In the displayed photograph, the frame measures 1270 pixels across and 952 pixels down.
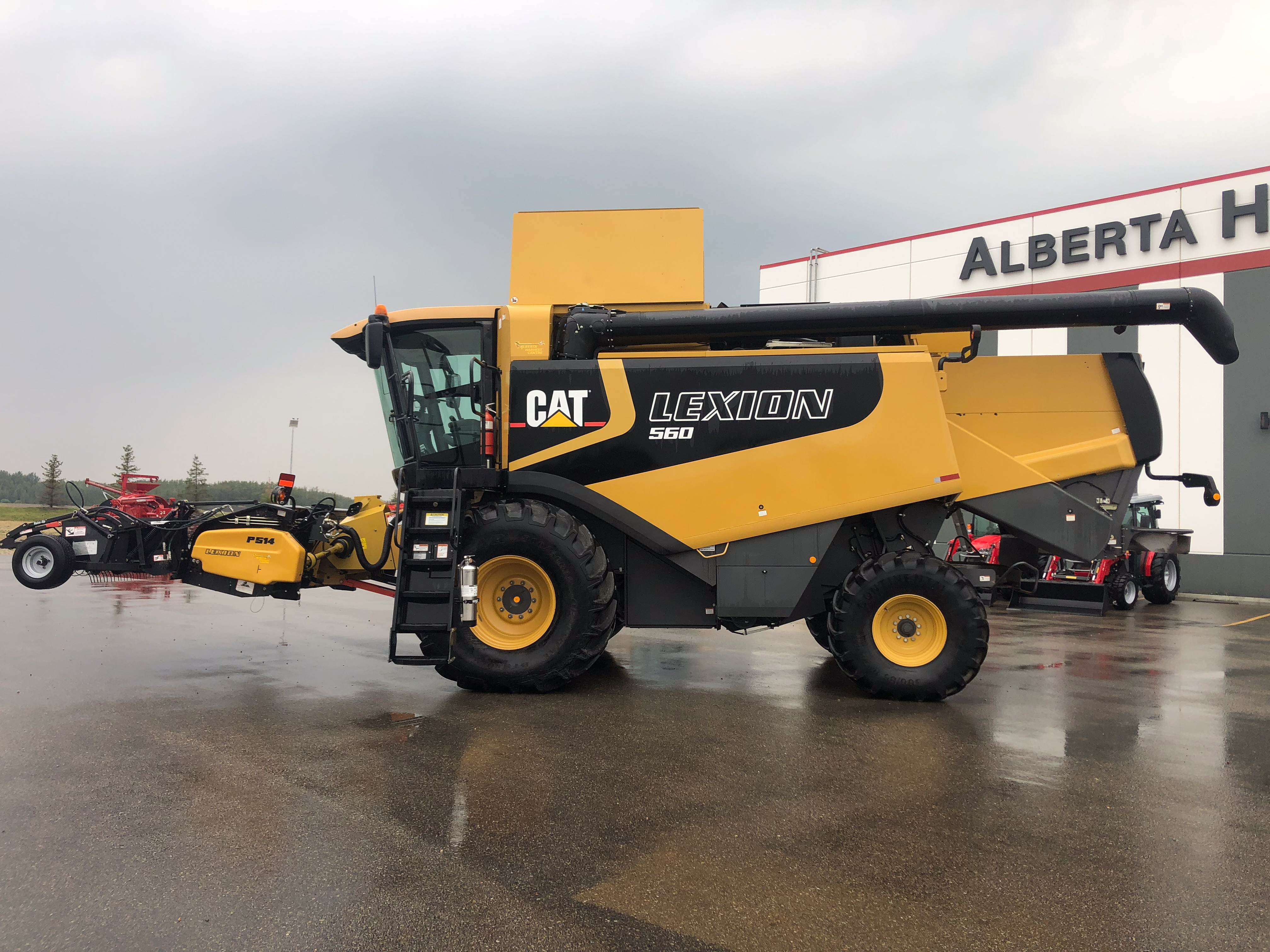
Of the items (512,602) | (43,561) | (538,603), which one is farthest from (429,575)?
(43,561)

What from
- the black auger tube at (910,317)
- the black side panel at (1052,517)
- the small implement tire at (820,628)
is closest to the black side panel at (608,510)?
the black auger tube at (910,317)

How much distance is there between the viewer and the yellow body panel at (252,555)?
6.97 metres

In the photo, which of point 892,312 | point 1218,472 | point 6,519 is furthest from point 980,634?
point 6,519

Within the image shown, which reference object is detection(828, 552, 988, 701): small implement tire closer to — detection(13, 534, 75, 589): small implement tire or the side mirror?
the side mirror

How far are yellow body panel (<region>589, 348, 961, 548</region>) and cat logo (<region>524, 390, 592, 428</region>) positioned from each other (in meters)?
0.57

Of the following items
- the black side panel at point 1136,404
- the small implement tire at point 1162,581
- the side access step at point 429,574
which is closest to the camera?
the side access step at point 429,574

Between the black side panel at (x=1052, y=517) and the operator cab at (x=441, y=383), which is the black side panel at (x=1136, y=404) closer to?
the black side panel at (x=1052, y=517)

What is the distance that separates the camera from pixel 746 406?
644 cm

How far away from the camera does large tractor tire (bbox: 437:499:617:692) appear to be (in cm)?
624

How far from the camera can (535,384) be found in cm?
651

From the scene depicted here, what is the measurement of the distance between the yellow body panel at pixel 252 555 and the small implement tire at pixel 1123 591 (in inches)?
540

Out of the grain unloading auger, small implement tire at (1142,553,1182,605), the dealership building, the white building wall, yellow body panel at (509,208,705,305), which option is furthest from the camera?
the white building wall

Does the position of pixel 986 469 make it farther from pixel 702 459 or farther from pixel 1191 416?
pixel 1191 416

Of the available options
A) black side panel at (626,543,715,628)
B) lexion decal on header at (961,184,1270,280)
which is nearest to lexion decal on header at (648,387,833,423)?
black side panel at (626,543,715,628)
